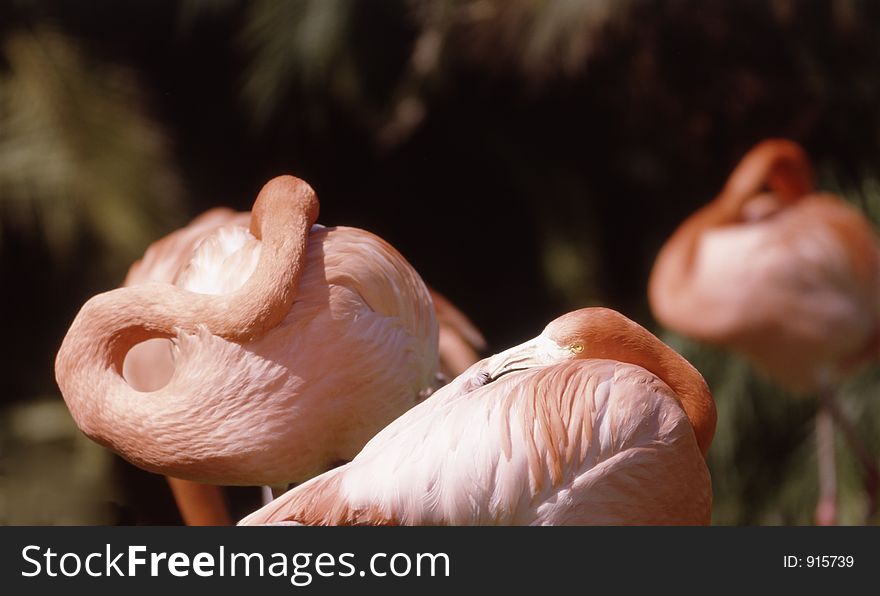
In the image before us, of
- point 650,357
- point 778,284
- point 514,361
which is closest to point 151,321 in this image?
point 514,361

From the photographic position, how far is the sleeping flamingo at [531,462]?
4.75 ft

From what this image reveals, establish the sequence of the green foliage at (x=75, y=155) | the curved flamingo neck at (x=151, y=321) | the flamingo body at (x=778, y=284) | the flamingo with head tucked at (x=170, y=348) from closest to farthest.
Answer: the curved flamingo neck at (x=151, y=321), the flamingo with head tucked at (x=170, y=348), the flamingo body at (x=778, y=284), the green foliage at (x=75, y=155)

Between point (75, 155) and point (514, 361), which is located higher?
point (75, 155)

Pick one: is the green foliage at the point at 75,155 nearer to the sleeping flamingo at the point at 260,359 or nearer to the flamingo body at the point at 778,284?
the flamingo body at the point at 778,284

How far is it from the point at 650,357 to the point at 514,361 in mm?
188

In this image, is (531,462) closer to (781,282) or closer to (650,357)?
(650,357)

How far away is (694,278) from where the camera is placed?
3.10 m

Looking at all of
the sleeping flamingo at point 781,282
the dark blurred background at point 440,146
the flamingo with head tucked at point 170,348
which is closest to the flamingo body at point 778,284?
the sleeping flamingo at point 781,282

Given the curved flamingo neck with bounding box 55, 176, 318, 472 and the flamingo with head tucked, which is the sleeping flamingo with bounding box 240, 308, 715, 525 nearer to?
the curved flamingo neck with bounding box 55, 176, 318, 472

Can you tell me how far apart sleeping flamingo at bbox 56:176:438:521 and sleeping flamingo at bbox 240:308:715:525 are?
0.15 metres

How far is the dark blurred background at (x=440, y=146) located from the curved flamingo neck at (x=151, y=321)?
6.27 ft

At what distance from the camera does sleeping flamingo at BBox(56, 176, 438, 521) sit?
5.26 feet

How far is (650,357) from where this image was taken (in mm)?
1646
